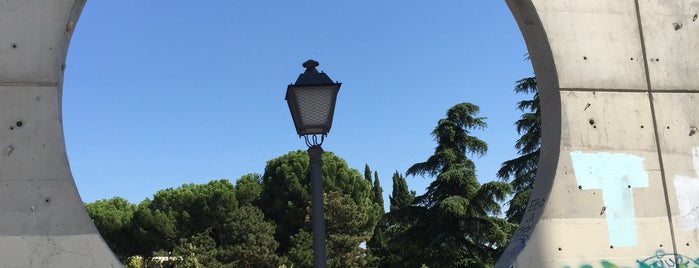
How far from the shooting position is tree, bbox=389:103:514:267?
1695cm

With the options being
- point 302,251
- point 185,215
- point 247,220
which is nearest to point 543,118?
point 302,251

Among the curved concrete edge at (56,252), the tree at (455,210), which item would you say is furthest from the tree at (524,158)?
the curved concrete edge at (56,252)

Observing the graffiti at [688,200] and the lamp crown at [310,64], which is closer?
the lamp crown at [310,64]

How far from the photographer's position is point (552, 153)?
4.86 metres

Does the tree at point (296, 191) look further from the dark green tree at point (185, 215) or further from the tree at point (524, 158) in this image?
the tree at point (524, 158)

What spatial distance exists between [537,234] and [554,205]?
258 mm

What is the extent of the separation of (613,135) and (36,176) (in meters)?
4.21

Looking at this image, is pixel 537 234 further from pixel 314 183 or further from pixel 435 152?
pixel 435 152

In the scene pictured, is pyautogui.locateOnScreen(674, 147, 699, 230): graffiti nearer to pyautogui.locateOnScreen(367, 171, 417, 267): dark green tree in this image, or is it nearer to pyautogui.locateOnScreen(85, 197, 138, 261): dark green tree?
pyautogui.locateOnScreen(367, 171, 417, 267): dark green tree

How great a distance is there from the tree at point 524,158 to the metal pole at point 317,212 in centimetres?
1437

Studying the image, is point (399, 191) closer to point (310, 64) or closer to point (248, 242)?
point (248, 242)

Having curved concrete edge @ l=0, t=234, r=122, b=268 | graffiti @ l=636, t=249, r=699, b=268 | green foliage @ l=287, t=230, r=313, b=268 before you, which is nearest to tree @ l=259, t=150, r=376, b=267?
green foliage @ l=287, t=230, r=313, b=268

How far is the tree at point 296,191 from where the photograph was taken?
97.4ft

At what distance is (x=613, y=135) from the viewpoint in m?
4.86
